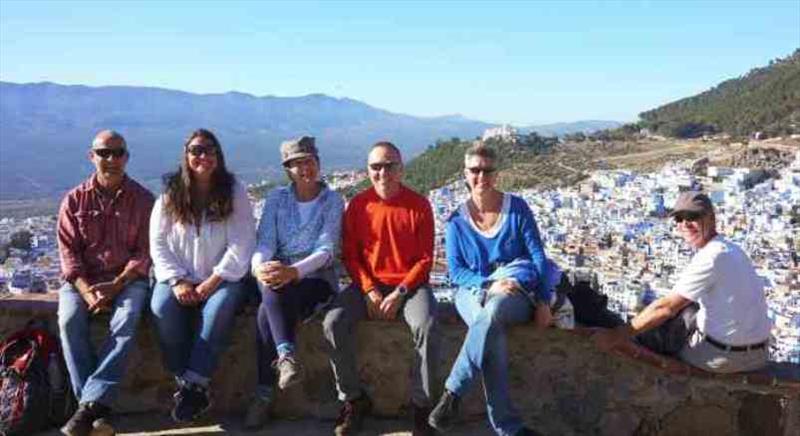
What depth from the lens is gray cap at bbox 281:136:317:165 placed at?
12.1ft

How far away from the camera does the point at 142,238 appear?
147 inches

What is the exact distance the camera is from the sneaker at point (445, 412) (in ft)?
10.8

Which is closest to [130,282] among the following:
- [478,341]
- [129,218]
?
[129,218]

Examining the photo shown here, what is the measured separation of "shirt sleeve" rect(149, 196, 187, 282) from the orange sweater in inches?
31.3

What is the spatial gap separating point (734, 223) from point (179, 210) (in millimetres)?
29756

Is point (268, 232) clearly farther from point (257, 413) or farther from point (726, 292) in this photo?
point (726, 292)

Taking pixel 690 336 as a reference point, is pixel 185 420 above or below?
below

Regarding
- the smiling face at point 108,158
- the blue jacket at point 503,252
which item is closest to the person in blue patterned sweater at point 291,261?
the blue jacket at point 503,252

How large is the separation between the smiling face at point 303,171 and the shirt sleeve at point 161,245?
60 cm

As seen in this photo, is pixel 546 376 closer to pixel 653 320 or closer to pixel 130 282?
pixel 653 320

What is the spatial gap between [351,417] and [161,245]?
1159 mm

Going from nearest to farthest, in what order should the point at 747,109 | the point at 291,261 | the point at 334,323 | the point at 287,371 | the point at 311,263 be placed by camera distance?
the point at 287,371, the point at 334,323, the point at 311,263, the point at 291,261, the point at 747,109

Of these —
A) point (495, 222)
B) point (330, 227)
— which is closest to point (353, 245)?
point (330, 227)

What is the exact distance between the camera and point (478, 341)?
3271mm
